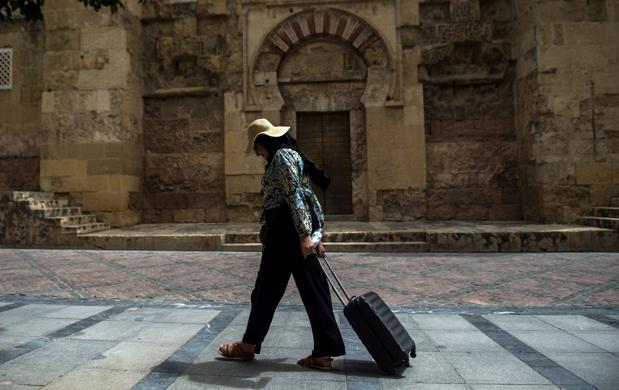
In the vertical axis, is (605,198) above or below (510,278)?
above

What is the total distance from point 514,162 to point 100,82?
9.94m

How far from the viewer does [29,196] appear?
8.66m

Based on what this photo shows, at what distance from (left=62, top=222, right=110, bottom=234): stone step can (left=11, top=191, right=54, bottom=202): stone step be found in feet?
3.77

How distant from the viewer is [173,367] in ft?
7.95

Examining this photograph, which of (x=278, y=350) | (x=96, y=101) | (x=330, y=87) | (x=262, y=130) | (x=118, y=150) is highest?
(x=330, y=87)

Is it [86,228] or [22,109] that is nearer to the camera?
[86,228]

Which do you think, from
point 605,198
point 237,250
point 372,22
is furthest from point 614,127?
point 237,250

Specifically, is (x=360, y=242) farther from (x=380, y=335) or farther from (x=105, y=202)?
(x=105, y=202)

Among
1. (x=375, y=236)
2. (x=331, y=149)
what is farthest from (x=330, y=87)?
(x=375, y=236)

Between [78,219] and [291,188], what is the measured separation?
8.02 m

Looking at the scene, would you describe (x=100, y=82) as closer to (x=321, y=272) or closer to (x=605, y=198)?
(x=321, y=272)

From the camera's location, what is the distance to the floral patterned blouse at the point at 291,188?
2.39 meters

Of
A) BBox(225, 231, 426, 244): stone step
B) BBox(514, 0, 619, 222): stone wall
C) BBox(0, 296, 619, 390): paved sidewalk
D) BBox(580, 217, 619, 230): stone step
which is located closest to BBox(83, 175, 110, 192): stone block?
BBox(225, 231, 426, 244): stone step

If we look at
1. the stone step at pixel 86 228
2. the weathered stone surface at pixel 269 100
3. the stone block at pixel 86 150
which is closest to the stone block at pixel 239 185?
the weathered stone surface at pixel 269 100
